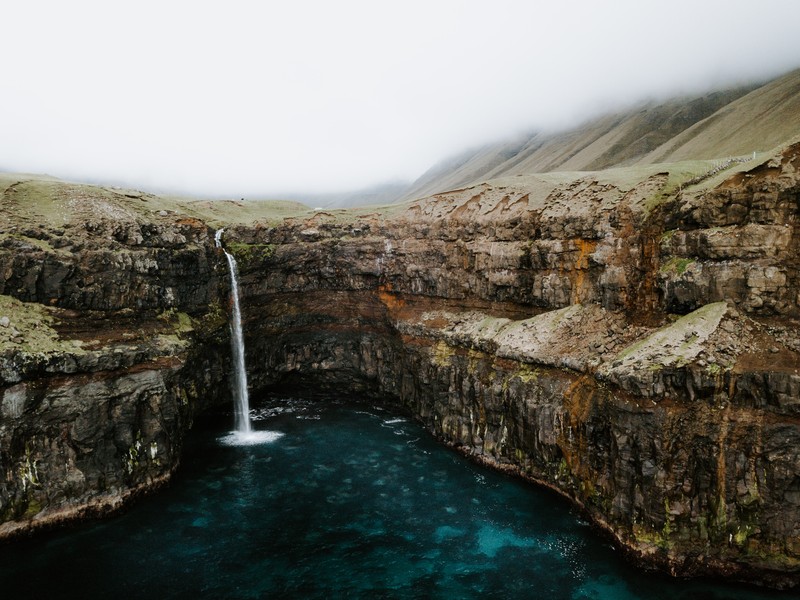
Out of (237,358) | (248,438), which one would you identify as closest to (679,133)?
(237,358)

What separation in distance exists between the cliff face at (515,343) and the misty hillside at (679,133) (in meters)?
36.5

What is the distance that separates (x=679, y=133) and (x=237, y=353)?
11583 cm

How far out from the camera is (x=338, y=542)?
1299 inches

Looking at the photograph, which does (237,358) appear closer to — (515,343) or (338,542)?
(338,542)

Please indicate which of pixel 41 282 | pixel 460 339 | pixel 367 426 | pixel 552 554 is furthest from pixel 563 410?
pixel 41 282

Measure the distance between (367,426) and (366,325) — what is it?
1157cm

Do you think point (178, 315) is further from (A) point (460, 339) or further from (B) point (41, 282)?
(A) point (460, 339)

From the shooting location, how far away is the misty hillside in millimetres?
73938

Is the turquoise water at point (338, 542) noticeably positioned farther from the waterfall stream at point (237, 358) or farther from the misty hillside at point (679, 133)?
the misty hillside at point (679, 133)

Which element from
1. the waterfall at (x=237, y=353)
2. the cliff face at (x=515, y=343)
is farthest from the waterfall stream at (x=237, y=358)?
the cliff face at (x=515, y=343)

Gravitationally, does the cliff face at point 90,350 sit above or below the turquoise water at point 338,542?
above

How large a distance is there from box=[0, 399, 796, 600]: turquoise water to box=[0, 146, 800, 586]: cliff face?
7.78 feet

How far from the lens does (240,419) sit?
5222 cm

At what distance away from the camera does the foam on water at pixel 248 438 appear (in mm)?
47969
